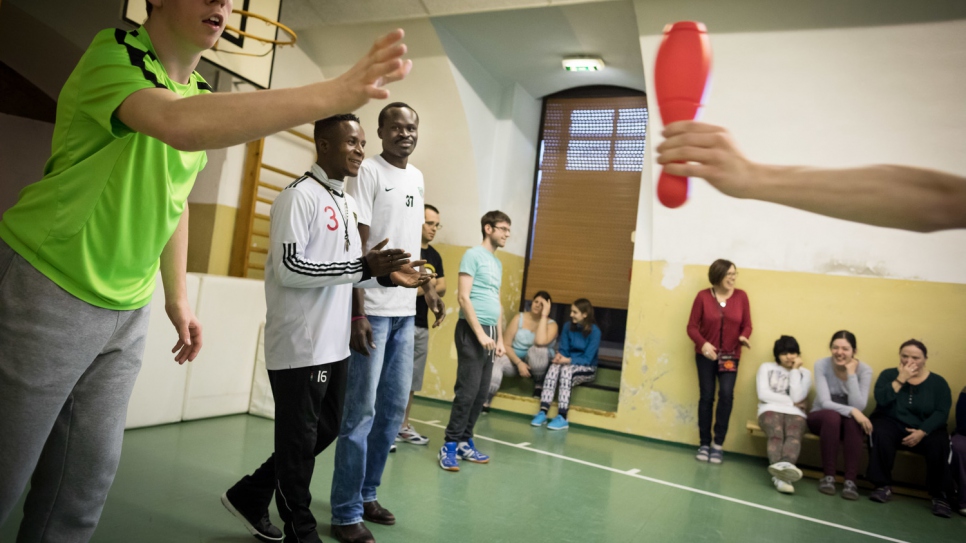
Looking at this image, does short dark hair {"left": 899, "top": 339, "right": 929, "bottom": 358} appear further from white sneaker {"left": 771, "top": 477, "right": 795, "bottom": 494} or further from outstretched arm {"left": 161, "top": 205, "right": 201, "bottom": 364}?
outstretched arm {"left": 161, "top": 205, "right": 201, "bottom": 364}

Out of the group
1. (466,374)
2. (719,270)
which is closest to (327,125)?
(466,374)

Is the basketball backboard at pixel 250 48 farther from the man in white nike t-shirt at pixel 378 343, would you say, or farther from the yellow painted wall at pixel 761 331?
the yellow painted wall at pixel 761 331

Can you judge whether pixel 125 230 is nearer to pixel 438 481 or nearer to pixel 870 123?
pixel 438 481

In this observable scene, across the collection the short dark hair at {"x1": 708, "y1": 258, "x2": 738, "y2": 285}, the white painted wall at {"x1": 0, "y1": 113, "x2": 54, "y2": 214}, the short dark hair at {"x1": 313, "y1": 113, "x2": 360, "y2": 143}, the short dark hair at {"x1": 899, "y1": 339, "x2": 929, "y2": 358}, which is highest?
the white painted wall at {"x1": 0, "y1": 113, "x2": 54, "y2": 214}

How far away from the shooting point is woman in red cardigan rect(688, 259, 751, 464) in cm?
544

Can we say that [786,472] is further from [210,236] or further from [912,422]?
[210,236]

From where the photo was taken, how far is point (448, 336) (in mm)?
7043

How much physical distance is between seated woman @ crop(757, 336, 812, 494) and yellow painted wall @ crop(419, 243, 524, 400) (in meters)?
2.87

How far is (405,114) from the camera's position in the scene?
2.87 meters

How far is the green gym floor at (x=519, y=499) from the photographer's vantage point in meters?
2.77

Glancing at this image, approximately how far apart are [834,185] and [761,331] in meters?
4.85

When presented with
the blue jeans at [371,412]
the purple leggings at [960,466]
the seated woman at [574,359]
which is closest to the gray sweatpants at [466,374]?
the blue jeans at [371,412]

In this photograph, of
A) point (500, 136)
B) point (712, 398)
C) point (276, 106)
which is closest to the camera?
point (276, 106)

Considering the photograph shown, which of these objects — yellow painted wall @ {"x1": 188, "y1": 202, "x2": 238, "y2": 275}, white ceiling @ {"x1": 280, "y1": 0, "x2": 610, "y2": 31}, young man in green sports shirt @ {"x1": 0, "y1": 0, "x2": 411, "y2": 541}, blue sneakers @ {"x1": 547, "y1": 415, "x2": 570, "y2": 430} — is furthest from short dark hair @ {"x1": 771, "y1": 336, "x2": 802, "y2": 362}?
yellow painted wall @ {"x1": 188, "y1": 202, "x2": 238, "y2": 275}
